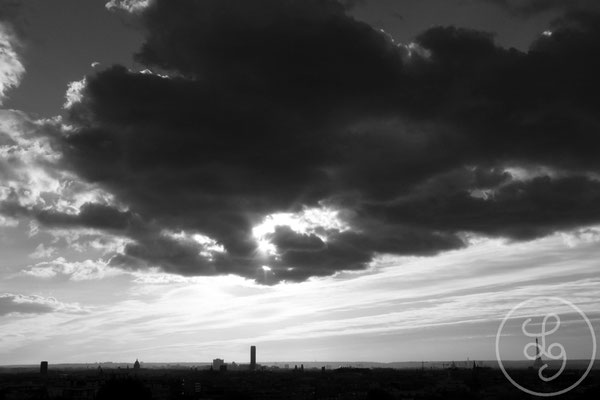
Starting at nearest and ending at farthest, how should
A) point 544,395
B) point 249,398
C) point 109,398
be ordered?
point 109,398 → point 544,395 → point 249,398

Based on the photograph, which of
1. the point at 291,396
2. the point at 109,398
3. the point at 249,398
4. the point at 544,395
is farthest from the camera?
the point at 291,396

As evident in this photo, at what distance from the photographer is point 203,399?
12825cm

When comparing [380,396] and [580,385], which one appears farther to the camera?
[580,385]

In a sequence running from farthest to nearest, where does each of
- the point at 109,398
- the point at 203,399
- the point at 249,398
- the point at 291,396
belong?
the point at 291,396, the point at 249,398, the point at 203,399, the point at 109,398

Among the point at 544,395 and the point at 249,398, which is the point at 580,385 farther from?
the point at 249,398

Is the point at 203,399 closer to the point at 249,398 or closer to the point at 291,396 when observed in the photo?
the point at 249,398

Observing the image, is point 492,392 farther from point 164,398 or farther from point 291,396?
point 164,398

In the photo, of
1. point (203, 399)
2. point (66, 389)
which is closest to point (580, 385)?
point (203, 399)

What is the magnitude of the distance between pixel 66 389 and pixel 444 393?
3507 inches

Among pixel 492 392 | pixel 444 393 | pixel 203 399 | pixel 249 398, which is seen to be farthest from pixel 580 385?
pixel 203 399

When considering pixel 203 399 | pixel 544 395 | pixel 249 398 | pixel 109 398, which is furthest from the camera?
pixel 249 398

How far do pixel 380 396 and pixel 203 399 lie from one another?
3819cm

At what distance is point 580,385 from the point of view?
153625 mm

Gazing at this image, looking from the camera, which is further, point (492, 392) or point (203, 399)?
point (492, 392)
